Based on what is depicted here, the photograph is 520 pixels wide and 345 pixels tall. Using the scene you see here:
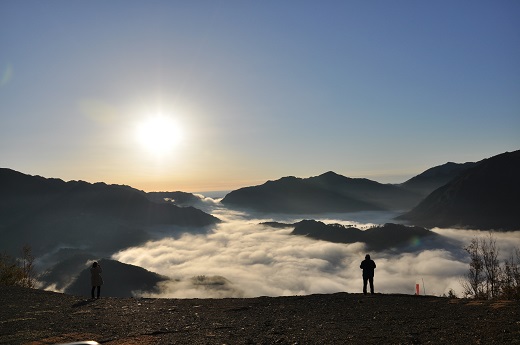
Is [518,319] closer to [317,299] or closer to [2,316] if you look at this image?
[317,299]

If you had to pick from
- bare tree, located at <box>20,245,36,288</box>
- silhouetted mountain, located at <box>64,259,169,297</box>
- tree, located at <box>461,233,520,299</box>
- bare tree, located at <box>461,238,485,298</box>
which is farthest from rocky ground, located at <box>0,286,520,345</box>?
silhouetted mountain, located at <box>64,259,169,297</box>

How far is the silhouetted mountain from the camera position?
155 metres

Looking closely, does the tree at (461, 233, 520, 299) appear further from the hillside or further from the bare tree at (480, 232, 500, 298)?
the hillside

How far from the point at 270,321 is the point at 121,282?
6172 inches

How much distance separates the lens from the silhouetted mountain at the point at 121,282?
6097 inches

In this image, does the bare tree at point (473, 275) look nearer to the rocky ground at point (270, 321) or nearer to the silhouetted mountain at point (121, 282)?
the rocky ground at point (270, 321)

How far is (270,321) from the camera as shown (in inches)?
632

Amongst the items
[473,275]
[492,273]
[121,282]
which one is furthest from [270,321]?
[121,282]

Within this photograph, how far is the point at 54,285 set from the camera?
191 metres

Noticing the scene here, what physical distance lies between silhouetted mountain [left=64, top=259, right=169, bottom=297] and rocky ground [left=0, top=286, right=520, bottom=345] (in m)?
145

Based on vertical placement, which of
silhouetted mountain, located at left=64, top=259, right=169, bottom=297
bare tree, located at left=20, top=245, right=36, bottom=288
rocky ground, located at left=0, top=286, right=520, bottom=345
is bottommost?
silhouetted mountain, located at left=64, top=259, right=169, bottom=297

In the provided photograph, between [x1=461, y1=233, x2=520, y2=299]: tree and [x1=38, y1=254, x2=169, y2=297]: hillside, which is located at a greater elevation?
[x1=461, y1=233, x2=520, y2=299]: tree

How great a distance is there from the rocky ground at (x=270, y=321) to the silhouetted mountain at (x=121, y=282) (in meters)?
145

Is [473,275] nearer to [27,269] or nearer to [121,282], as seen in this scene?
[27,269]
